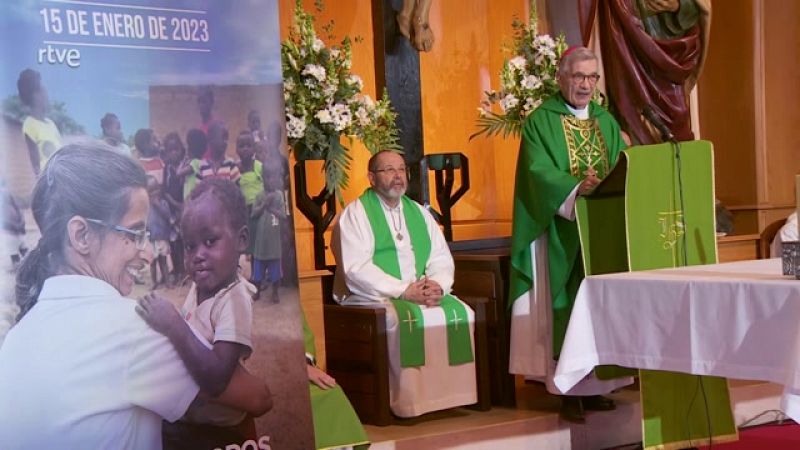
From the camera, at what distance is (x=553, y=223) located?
6609 millimetres

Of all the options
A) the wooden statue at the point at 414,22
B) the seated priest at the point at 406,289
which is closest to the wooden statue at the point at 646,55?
the wooden statue at the point at 414,22

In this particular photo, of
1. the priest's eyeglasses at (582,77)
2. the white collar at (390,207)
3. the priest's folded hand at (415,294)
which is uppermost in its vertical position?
the priest's eyeglasses at (582,77)

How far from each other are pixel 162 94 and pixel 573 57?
10.3 feet

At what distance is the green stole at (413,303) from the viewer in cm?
641

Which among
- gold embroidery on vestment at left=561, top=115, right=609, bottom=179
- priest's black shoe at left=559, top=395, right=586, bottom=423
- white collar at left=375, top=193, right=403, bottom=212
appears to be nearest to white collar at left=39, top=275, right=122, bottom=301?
white collar at left=375, top=193, right=403, bottom=212

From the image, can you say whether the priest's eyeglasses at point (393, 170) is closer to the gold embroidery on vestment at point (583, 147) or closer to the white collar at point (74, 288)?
the gold embroidery on vestment at point (583, 147)

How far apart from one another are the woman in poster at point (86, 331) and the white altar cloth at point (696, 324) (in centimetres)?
158

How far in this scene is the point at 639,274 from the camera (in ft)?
15.4

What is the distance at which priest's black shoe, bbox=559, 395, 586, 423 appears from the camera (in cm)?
657

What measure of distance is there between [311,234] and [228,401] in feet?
13.5

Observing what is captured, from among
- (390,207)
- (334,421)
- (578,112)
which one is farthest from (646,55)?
(334,421)

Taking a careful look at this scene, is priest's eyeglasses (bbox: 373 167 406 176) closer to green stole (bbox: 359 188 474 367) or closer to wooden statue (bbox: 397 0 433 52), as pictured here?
green stole (bbox: 359 188 474 367)

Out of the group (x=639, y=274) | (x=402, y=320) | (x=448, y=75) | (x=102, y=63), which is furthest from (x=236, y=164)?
(x=448, y=75)

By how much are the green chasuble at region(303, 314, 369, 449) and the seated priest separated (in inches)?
40.9
